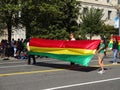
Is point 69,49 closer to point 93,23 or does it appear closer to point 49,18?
point 49,18

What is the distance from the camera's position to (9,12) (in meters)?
31.5

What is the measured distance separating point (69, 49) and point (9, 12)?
45.0 ft

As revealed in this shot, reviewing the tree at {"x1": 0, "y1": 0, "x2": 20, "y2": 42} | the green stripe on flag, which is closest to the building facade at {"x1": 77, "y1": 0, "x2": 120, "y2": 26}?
the tree at {"x1": 0, "y1": 0, "x2": 20, "y2": 42}

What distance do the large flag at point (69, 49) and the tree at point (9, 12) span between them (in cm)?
924

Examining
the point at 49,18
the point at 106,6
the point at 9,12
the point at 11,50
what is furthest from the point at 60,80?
the point at 106,6

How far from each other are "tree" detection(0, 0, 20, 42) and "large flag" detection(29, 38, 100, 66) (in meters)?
9.24

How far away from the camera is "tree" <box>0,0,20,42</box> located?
30.1 metres

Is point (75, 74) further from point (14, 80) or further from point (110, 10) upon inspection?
point (110, 10)

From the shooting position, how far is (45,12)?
107ft

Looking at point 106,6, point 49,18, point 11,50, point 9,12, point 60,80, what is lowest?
point 60,80

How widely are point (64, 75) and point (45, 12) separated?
16737mm

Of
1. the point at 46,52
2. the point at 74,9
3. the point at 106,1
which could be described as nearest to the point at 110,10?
the point at 106,1

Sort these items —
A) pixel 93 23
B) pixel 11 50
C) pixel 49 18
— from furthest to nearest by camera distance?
pixel 93 23
pixel 49 18
pixel 11 50

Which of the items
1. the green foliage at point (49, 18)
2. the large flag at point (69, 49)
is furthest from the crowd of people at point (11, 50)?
the large flag at point (69, 49)
